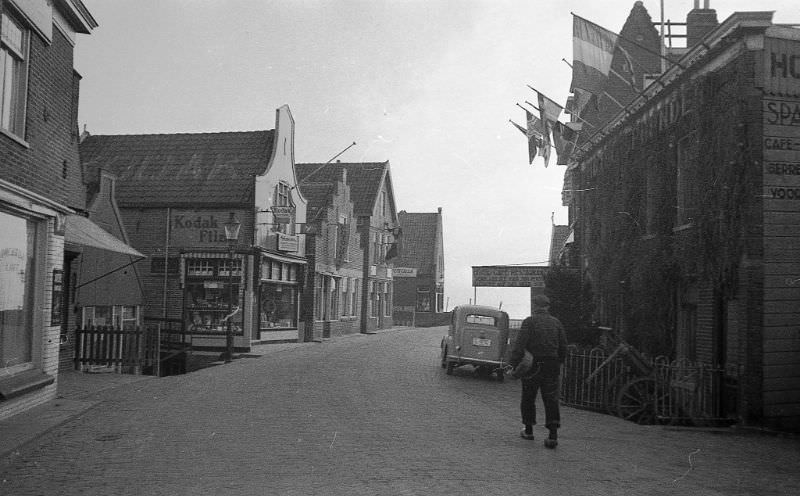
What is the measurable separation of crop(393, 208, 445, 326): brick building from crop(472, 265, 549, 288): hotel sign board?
34.1 meters

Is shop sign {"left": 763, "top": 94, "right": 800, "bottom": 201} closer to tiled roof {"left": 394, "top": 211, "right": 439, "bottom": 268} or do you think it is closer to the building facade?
the building facade

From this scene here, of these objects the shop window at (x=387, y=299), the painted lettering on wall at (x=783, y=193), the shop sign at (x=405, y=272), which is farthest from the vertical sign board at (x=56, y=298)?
the shop sign at (x=405, y=272)

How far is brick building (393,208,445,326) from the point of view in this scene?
192ft

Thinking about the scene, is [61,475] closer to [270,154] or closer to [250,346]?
[250,346]

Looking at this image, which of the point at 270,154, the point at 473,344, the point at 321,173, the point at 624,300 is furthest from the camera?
the point at 321,173

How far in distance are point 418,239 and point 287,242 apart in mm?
Result: 34535

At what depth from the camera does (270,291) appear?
29.6 metres

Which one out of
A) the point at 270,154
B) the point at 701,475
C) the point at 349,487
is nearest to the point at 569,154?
the point at 270,154

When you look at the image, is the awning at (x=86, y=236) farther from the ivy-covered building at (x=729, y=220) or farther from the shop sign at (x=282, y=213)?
the ivy-covered building at (x=729, y=220)

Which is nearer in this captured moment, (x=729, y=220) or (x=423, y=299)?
(x=729, y=220)

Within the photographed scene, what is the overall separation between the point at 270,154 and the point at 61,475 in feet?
73.7

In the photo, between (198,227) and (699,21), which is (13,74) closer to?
(198,227)

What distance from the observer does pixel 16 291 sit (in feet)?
37.1

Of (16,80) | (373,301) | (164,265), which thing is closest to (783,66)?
(16,80)
